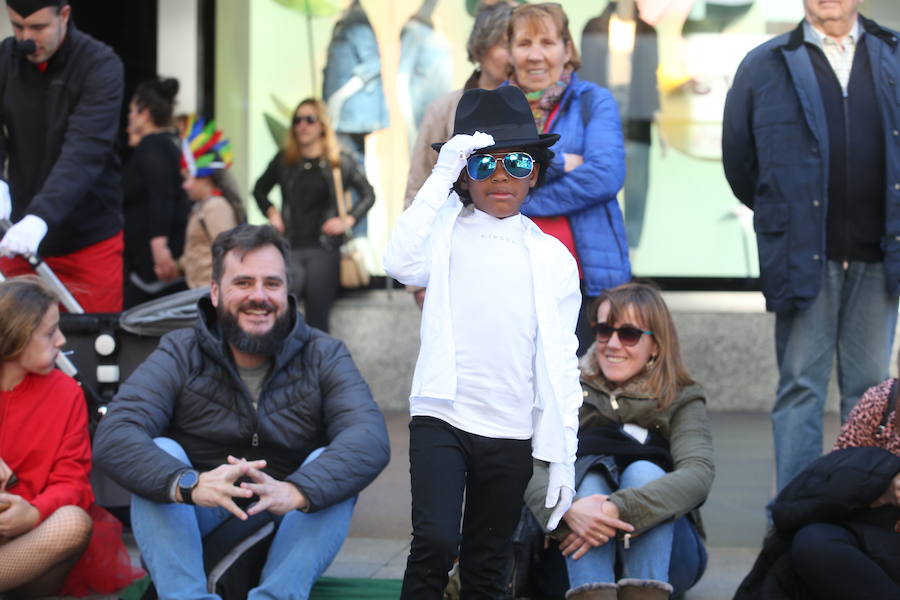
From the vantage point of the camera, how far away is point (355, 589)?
4.67 metres

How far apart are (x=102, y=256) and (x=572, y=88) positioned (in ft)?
7.14

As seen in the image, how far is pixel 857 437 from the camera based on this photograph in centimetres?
426

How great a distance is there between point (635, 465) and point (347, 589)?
1081 mm

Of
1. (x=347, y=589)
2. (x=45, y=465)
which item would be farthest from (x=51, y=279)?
(x=347, y=589)

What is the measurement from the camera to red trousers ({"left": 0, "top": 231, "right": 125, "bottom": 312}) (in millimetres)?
5758

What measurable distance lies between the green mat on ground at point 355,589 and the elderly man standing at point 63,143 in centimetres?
174

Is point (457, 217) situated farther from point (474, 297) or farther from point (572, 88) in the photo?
point (572, 88)

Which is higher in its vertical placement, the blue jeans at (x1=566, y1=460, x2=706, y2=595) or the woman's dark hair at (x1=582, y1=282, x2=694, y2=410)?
the woman's dark hair at (x1=582, y1=282, x2=694, y2=410)

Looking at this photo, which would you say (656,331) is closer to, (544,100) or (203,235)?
(544,100)

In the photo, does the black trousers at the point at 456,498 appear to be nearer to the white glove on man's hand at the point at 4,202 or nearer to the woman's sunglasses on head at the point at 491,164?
the woman's sunglasses on head at the point at 491,164

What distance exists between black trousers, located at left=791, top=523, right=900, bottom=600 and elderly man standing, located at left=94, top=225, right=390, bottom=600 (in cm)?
135

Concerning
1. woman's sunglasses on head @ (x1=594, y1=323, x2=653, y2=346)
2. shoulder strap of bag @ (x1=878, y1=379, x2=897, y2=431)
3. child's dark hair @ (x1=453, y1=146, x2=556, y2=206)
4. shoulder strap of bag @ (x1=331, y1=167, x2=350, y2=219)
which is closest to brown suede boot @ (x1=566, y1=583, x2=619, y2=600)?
woman's sunglasses on head @ (x1=594, y1=323, x2=653, y2=346)

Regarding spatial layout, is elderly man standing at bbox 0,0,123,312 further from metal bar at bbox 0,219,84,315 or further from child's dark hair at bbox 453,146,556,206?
child's dark hair at bbox 453,146,556,206

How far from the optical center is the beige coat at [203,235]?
7.42 meters
